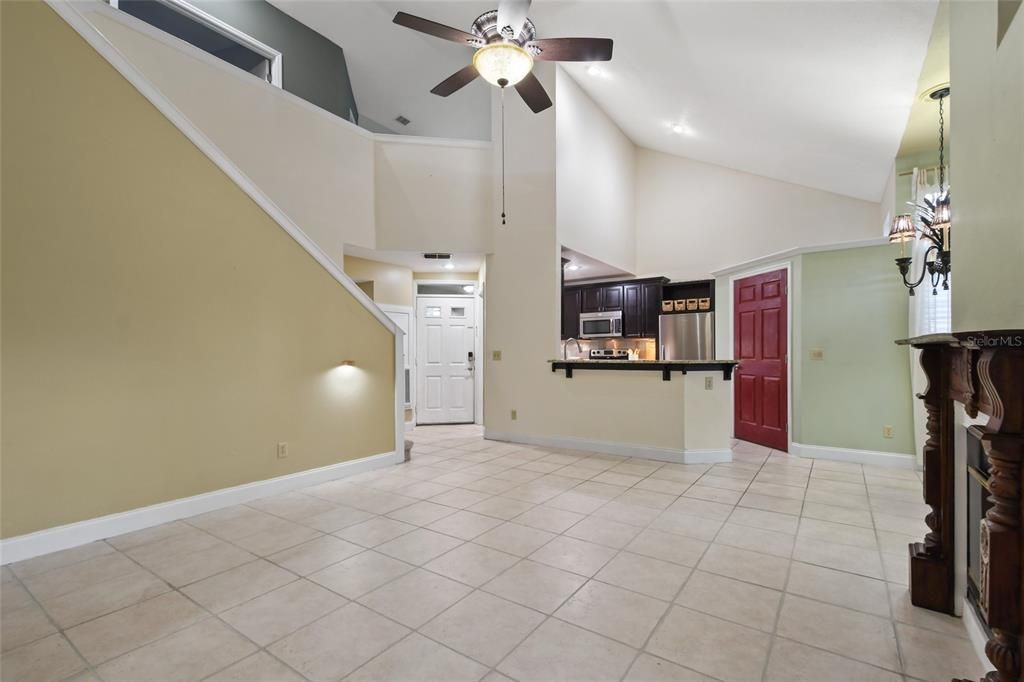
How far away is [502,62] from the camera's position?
10.3ft

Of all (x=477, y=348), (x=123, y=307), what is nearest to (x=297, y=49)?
(x=477, y=348)

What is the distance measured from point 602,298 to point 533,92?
179 inches

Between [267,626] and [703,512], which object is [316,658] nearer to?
[267,626]

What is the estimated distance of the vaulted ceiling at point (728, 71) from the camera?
3.16 metres

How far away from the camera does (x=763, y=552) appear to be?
2590 mm

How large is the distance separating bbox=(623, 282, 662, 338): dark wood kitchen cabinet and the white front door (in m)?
2.59

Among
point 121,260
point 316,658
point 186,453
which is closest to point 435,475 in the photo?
point 186,453

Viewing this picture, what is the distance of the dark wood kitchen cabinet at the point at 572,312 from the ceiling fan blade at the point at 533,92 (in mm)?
4461

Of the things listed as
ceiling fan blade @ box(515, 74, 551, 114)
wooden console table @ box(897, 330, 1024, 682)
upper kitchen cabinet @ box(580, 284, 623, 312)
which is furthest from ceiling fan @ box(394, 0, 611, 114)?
upper kitchen cabinet @ box(580, 284, 623, 312)

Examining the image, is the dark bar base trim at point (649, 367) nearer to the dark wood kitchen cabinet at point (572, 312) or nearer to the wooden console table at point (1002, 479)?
the dark wood kitchen cabinet at point (572, 312)

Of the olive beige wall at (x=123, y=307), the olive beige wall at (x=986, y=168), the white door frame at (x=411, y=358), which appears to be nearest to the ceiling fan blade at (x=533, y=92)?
the olive beige wall at (x=123, y=307)

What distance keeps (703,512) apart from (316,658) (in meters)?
2.63

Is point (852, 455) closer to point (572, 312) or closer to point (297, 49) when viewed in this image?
point (572, 312)

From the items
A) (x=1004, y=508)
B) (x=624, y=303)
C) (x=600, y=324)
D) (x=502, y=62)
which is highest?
(x=502, y=62)
